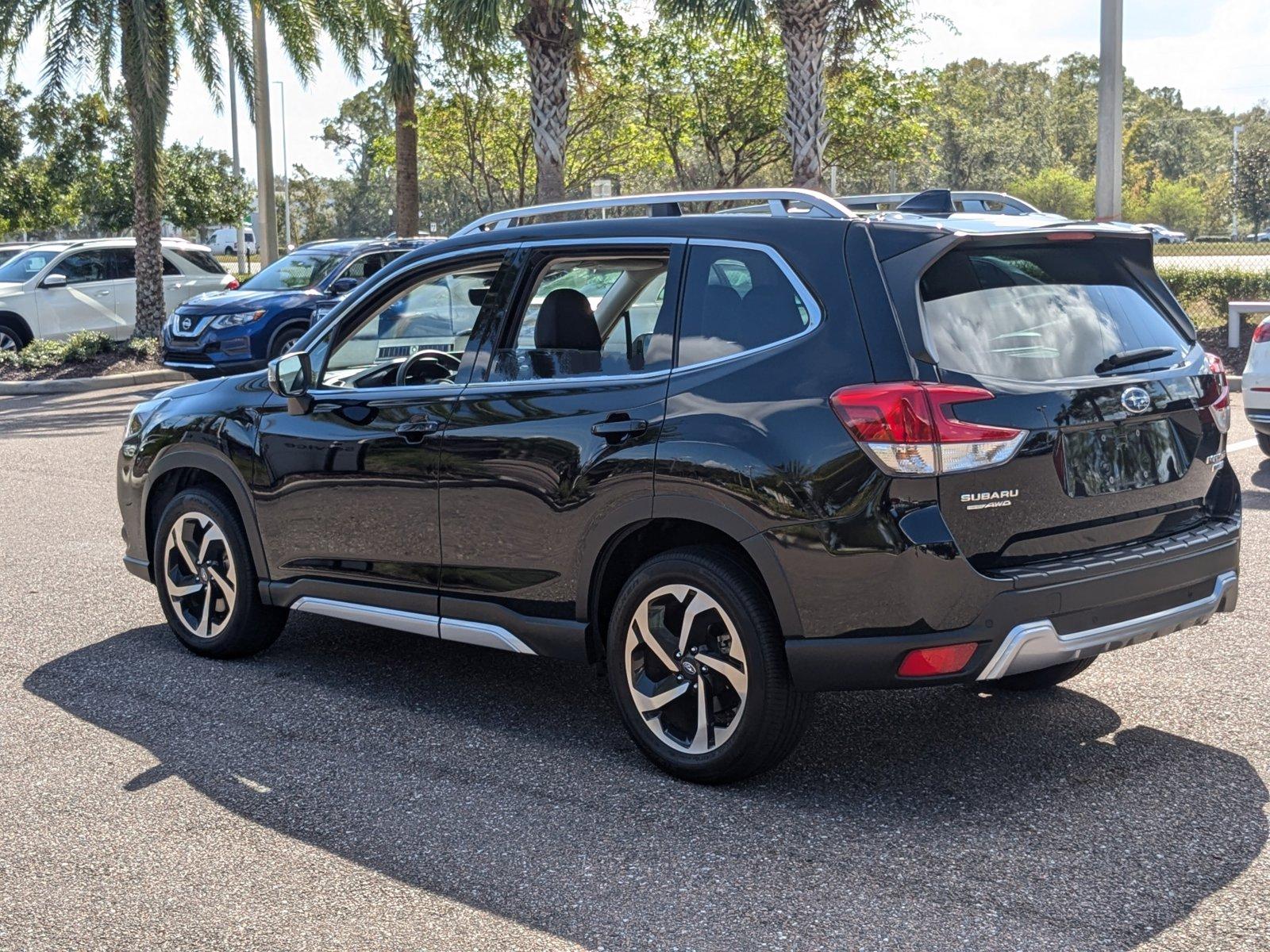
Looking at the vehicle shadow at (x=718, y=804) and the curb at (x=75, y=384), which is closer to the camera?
the vehicle shadow at (x=718, y=804)

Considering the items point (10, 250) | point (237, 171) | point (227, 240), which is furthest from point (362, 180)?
point (10, 250)

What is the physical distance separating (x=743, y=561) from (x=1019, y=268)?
4.10 ft

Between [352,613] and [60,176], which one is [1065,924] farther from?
[60,176]

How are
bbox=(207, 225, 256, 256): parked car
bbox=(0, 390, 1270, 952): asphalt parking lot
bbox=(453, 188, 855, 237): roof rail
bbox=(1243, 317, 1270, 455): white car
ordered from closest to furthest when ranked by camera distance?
bbox=(0, 390, 1270, 952): asphalt parking lot < bbox=(453, 188, 855, 237): roof rail < bbox=(1243, 317, 1270, 455): white car < bbox=(207, 225, 256, 256): parked car

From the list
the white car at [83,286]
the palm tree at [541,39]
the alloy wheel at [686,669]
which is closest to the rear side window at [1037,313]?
the alloy wheel at [686,669]

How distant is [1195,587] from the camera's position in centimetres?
470

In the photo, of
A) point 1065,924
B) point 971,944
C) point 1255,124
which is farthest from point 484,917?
point 1255,124

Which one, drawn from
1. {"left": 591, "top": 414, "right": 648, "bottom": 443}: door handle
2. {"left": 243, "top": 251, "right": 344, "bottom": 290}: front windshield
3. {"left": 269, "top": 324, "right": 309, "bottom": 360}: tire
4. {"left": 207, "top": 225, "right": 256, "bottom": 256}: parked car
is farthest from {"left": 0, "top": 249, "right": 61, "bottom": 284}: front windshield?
{"left": 207, "top": 225, "right": 256, "bottom": 256}: parked car

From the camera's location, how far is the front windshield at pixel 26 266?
72.9ft

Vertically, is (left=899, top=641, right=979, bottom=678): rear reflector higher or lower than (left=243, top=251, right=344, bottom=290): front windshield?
lower

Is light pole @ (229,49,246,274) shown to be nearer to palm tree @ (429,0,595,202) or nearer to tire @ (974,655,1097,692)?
palm tree @ (429,0,595,202)

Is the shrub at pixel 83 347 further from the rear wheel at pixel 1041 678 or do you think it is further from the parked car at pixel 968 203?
the rear wheel at pixel 1041 678

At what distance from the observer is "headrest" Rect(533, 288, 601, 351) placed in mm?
5148

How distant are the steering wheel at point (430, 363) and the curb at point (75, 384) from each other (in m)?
15.1
